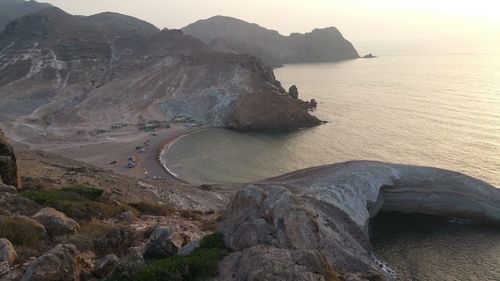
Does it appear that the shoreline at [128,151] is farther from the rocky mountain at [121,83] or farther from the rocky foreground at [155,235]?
the rocky foreground at [155,235]

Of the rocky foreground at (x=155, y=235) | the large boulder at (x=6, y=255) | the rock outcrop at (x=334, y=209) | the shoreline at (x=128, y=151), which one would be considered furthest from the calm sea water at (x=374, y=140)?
the large boulder at (x=6, y=255)

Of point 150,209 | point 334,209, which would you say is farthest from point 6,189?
point 334,209

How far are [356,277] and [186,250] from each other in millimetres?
7114

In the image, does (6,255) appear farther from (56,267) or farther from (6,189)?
(6,189)

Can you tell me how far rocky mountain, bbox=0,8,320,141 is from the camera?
4058 inches

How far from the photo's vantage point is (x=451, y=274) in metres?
38.7

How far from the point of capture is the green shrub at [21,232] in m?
19.2

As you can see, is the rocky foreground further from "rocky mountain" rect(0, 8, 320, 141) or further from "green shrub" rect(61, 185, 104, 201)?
"rocky mountain" rect(0, 8, 320, 141)

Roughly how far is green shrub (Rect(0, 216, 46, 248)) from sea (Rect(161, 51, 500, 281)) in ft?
98.6

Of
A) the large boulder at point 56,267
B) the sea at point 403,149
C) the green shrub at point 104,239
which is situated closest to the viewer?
the large boulder at point 56,267

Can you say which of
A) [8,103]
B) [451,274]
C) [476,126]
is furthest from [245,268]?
[8,103]

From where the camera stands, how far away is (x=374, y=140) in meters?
83.2

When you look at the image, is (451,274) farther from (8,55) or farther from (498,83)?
(8,55)

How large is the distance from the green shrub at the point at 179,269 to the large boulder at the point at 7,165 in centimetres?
1594
